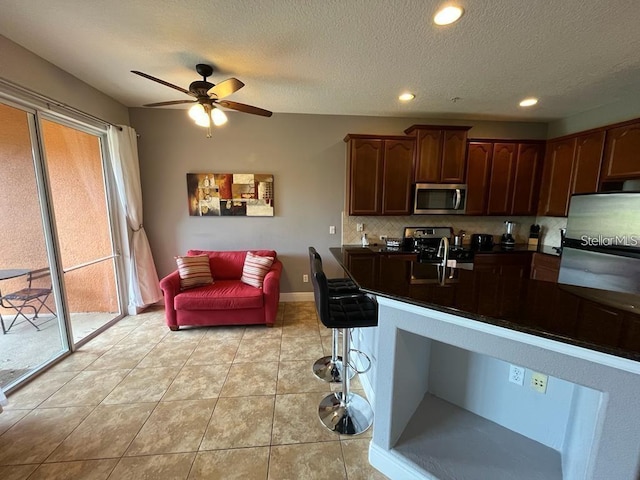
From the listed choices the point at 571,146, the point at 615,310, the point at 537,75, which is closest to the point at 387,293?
the point at 615,310

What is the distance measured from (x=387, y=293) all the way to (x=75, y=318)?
3.48 metres

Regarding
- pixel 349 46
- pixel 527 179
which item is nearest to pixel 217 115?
pixel 349 46

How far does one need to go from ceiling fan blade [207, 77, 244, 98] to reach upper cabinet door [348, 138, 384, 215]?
1.79 meters

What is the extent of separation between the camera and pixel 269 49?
2119 mm

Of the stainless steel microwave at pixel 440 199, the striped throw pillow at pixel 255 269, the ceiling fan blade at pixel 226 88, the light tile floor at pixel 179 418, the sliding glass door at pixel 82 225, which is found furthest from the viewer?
the stainless steel microwave at pixel 440 199

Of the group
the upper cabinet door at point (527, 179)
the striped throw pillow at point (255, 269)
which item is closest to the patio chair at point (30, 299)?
the striped throw pillow at point (255, 269)

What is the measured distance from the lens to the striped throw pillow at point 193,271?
126 inches

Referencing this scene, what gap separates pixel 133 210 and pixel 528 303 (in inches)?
159

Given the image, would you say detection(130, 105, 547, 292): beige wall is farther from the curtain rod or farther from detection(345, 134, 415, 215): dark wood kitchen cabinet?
the curtain rod

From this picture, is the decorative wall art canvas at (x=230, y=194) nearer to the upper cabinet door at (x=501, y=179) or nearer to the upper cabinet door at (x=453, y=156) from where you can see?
the upper cabinet door at (x=453, y=156)

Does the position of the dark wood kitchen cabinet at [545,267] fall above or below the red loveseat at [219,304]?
above

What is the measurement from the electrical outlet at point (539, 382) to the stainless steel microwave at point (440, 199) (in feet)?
8.31

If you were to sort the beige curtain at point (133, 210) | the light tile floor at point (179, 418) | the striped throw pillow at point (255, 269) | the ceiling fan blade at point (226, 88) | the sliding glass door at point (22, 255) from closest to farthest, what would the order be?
1. the light tile floor at point (179, 418)
2. the ceiling fan blade at point (226, 88)
3. the sliding glass door at point (22, 255)
4. the beige curtain at point (133, 210)
5. the striped throw pillow at point (255, 269)

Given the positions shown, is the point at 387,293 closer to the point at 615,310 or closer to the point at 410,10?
the point at 615,310
